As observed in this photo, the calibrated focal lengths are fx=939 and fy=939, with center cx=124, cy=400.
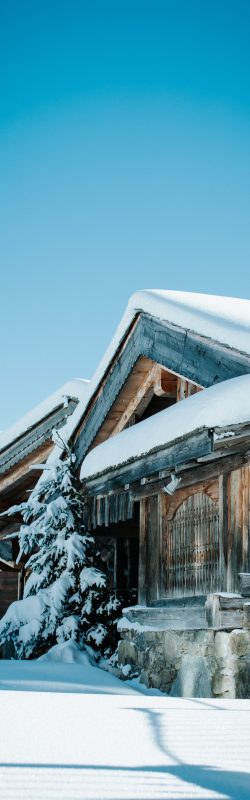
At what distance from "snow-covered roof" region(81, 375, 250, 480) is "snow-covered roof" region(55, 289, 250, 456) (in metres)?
0.48

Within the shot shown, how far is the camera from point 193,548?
33.1 ft

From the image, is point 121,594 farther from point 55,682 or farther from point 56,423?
point 55,682

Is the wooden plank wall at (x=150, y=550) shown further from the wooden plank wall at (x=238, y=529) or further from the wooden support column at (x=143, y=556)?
the wooden plank wall at (x=238, y=529)

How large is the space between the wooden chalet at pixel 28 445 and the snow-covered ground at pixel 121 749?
8992 millimetres

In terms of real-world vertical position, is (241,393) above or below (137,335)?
below

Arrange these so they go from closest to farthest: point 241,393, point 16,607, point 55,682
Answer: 1. point 241,393
2. point 55,682
3. point 16,607

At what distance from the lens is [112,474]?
1136cm

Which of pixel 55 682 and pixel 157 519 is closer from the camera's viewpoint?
pixel 55 682

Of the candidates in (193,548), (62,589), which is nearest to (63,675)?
(193,548)

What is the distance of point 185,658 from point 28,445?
749cm

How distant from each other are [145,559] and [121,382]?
2359mm

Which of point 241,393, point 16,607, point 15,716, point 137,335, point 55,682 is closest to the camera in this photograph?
point 15,716

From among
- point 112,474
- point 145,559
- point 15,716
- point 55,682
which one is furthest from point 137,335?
point 15,716

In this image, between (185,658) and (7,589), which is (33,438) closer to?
(7,589)
